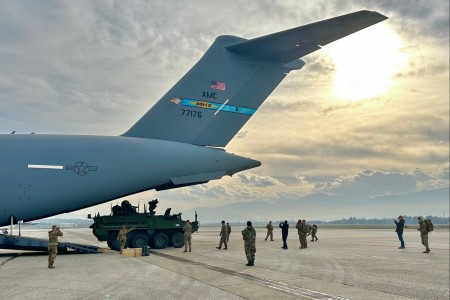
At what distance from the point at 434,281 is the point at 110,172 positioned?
1091cm

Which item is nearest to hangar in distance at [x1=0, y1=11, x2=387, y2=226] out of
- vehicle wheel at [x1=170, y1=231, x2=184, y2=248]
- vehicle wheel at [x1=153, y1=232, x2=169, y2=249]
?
vehicle wheel at [x1=153, y1=232, x2=169, y2=249]

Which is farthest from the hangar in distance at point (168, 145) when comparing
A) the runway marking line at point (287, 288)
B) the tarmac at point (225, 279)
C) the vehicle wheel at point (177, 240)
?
the runway marking line at point (287, 288)

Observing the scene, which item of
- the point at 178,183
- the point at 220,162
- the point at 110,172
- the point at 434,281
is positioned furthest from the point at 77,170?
the point at 434,281

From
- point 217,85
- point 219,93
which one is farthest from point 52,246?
point 217,85

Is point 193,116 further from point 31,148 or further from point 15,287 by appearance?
point 15,287

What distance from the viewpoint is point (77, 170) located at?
14742 mm

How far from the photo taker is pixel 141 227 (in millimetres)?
17938

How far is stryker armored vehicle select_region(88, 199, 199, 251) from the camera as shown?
17531mm

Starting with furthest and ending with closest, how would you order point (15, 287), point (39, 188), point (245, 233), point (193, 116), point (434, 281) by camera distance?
point (193, 116) < point (39, 188) < point (245, 233) < point (434, 281) < point (15, 287)

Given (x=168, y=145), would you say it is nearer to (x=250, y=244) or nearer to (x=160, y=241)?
(x=160, y=241)

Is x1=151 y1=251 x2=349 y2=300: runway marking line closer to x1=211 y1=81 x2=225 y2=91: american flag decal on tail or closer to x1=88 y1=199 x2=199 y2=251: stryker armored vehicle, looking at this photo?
x1=211 y1=81 x2=225 y2=91: american flag decal on tail

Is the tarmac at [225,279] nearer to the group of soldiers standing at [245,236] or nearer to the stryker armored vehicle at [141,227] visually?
the group of soldiers standing at [245,236]

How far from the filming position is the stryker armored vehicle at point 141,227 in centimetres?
1753

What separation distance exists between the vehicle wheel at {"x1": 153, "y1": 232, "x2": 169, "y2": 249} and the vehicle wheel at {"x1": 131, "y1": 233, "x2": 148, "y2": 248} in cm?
55
